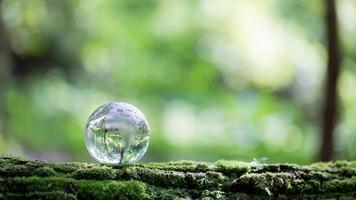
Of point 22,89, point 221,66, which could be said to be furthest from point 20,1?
point 221,66

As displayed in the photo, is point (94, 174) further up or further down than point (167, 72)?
further down

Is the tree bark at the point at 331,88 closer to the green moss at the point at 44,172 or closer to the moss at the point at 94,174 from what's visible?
the moss at the point at 94,174

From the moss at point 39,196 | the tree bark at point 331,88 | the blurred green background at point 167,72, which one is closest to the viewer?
the moss at point 39,196

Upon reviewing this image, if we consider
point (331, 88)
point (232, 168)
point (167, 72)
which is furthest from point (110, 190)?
point (167, 72)

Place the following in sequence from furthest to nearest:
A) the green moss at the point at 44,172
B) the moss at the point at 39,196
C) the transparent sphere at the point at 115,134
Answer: the transparent sphere at the point at 115,134
the green moss at the point at 44,172
the moss at the point at 39,196

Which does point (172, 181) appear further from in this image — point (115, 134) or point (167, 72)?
point (167, 72)

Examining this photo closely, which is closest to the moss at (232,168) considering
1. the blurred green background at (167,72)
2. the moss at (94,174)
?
the moss at (94,174)
